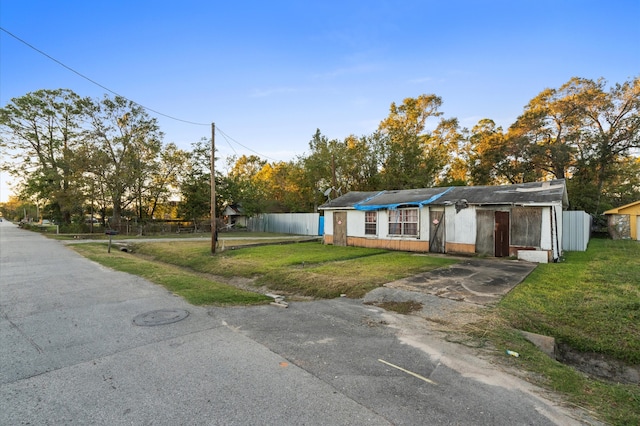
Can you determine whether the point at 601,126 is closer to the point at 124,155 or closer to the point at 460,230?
the point at 460,230

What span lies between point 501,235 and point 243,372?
11609 millimetres

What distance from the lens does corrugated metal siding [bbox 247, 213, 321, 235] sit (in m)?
26.3

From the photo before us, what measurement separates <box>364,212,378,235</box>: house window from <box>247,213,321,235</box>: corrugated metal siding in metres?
10.6

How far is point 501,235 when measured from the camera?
37.7 feet

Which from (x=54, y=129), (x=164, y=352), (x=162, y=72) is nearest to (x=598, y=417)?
(x=164, y=352)

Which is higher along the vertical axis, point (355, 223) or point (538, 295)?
point (355, 223)

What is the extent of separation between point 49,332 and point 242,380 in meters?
3.42

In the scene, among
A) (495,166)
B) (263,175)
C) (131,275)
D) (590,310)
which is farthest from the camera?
(263,175)

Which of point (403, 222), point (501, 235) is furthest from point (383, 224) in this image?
point (501, 235)

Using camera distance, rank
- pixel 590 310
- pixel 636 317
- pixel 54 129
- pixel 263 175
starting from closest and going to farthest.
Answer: pixel 636 317 → pixel 590 310 → pixel 54 129 → pixel 263 175

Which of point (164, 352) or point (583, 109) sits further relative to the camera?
point (583, 109)

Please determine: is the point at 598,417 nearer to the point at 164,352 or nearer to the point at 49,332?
the point at 164,352

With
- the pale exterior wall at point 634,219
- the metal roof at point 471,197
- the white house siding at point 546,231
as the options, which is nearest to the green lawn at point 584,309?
the white house siding at point 546,231

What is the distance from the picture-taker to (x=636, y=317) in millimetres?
4801
